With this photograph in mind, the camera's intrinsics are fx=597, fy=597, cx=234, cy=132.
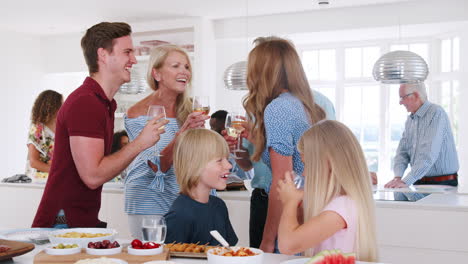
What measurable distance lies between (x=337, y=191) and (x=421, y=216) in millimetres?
1598

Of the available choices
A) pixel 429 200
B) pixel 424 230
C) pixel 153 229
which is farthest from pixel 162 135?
pixel 429 200

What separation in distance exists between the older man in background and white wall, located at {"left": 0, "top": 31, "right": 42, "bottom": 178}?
19.6ft

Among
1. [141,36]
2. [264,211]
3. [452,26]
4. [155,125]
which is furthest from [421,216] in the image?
[141,36]

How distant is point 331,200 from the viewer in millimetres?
2041

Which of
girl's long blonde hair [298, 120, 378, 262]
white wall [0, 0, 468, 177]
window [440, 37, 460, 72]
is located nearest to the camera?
girl's long blonde hair [298, 120, 378, 262]

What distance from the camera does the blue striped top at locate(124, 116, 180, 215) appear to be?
108 inches

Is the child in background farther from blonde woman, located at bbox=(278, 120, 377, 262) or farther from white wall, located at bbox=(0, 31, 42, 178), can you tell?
white wall, located at bbox=(0, 31, 42, 178)

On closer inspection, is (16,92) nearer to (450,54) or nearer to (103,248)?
(450,54)

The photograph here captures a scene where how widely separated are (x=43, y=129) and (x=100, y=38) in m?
2.77

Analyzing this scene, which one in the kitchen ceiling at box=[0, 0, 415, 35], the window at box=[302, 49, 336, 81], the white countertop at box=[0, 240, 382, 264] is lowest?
the white countertop at box=[0, 240, 382, 264]

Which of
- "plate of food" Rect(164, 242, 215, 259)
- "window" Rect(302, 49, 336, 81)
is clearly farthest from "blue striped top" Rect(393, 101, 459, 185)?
"window" Rect(302, 49, 336, 81)

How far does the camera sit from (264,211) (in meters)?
2.74

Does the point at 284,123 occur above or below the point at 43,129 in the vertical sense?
above

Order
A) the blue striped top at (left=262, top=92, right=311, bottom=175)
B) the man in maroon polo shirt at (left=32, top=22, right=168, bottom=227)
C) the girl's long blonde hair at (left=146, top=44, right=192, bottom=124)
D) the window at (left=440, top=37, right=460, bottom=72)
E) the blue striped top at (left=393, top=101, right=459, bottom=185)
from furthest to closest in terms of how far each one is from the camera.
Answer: the window at (left=440, top=37, right=460, bottom=72), the blue striped top at (left=393, top=101, right=459, bottom=185), the girl's long blonde hair at (left=146, top=44, right=192, bottom=124), the blue striped top at (left=262, top=92, right=311, bottom=175), the man in maroon polo shirt at (left=32, top=22, right=168, bottom=227)
